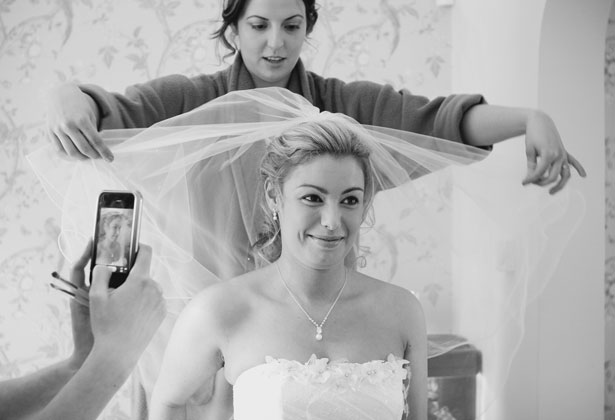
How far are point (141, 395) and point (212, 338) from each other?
29cm

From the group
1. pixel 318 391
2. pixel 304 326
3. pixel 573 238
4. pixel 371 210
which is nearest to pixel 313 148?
pixel 371 210

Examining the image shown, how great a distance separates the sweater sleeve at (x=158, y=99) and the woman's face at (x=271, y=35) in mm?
118

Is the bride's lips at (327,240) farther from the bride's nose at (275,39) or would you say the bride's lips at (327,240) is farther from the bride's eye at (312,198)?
the bride's nose at (275,39)

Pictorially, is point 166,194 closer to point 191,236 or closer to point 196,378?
point 191,236

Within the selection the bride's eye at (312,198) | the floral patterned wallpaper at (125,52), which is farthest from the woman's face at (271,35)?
the floral patterned wallpaper at (125,52)

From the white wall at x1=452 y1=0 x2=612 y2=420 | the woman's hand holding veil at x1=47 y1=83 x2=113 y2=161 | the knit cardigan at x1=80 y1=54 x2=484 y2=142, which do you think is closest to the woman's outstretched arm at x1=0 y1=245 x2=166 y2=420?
the woman's hand holding veil at x1=47 y1=83 x2=113 y2=161

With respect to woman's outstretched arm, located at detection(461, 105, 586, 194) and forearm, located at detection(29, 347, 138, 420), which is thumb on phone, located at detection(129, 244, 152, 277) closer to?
forearm, located at detection(29, 347, 138, 420)

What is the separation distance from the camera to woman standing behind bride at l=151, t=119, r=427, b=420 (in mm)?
1631

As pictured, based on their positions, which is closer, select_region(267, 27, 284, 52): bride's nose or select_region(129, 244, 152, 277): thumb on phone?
select_region(129, 244, 152, 277): thumb on phone

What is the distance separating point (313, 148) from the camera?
65.4 inches

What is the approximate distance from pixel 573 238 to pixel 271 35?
127 centimetres

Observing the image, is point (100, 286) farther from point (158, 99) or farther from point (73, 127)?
point (158, 99)

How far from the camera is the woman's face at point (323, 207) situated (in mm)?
1647

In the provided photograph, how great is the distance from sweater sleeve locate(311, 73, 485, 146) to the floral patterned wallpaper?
148 centimetres
